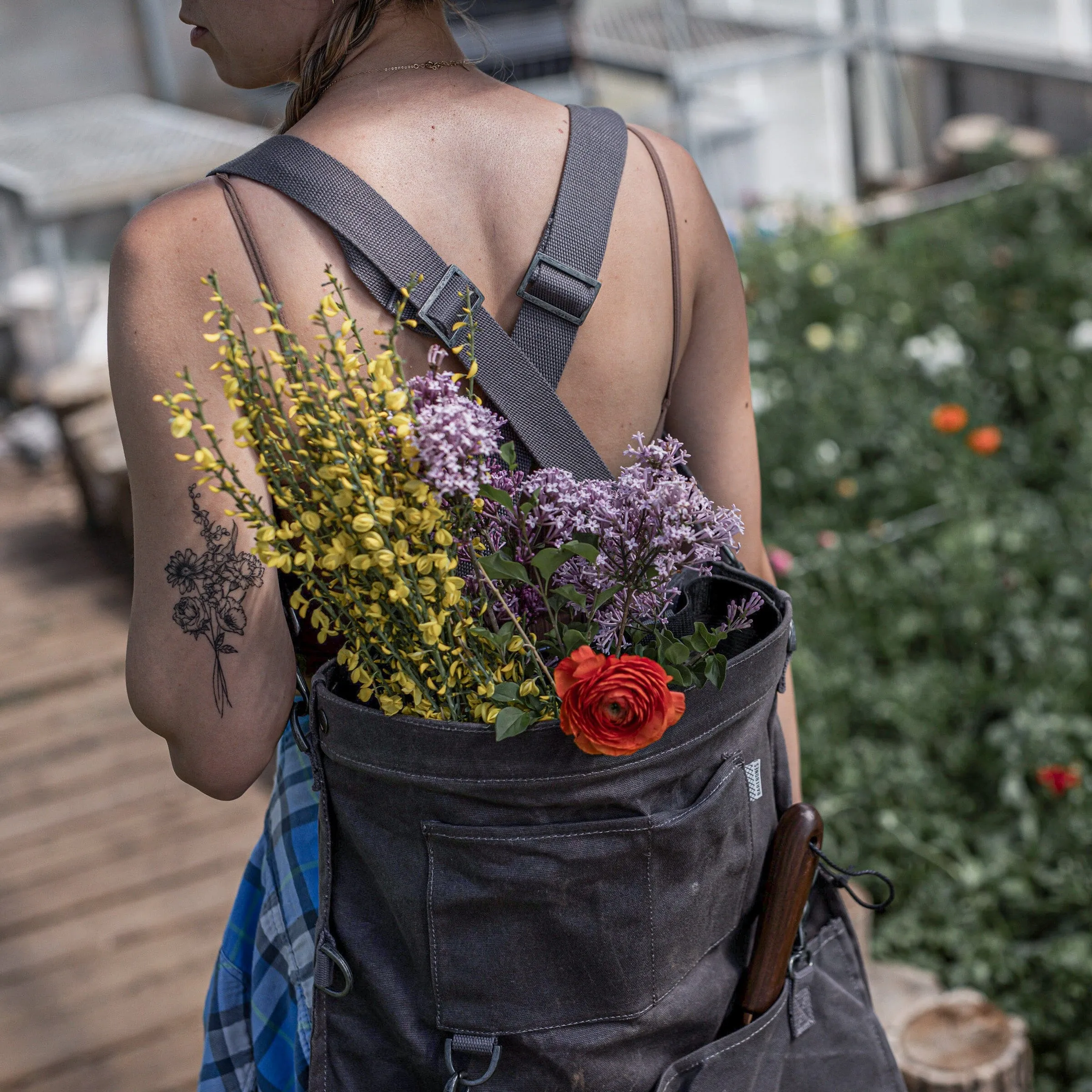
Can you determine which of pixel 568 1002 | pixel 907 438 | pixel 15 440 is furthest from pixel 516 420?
pixel 15 440

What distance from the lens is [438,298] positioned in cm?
103

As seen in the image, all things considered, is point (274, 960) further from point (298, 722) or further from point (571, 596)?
point (571, 596)

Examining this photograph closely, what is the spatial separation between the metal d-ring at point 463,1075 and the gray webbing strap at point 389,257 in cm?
49

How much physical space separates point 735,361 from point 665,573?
1.40 feet

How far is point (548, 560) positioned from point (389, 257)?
0.98 feet

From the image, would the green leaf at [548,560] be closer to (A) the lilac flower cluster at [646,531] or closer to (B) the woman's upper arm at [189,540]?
(A) the lilac flower cluster at [646,531]

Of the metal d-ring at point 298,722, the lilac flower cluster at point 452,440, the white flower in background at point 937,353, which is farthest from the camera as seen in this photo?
the white flower in background at point 937,353

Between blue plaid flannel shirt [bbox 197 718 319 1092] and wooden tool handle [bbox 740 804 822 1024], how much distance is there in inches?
16.3

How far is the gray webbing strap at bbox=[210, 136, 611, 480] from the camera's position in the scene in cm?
102

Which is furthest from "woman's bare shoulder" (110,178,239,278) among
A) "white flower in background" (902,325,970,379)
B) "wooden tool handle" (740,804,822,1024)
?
"white flower in background" (902,325,970,379)

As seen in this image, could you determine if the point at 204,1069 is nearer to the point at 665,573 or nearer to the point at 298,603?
the point at 298,603

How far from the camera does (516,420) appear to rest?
106cm

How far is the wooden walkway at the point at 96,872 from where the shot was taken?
273 centimetres

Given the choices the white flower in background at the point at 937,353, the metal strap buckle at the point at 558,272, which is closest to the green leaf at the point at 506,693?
the metal strap buckle at the point at 558,272
